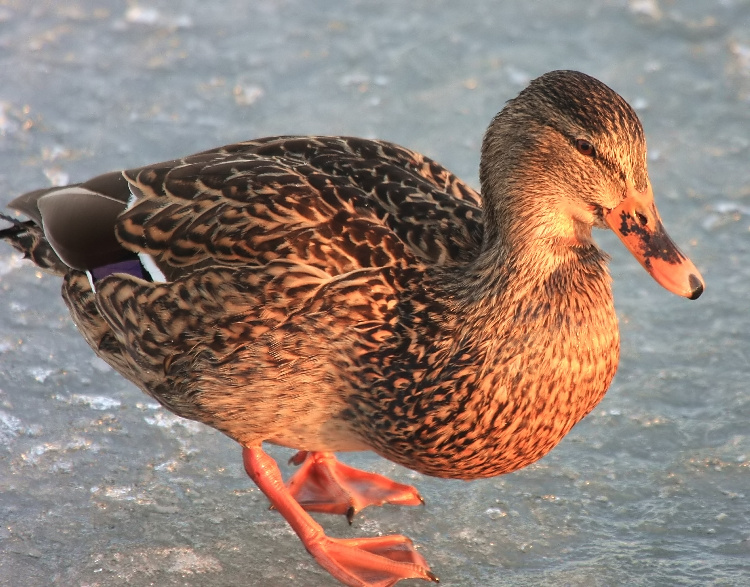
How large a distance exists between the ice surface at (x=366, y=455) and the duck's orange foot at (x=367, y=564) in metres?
0.09

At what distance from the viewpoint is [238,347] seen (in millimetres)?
3551

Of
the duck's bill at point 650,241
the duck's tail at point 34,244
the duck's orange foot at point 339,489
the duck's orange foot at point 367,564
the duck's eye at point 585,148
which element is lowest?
the duck's orange foot at point 339,489

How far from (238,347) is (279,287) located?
25 cm

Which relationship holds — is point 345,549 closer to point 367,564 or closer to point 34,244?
point 367,564

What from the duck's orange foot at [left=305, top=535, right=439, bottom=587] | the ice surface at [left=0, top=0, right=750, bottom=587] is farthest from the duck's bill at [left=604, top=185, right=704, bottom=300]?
the duck's orange foot at [left=305, top=535, right=439, bottom=587]

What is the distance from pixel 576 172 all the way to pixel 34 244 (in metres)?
2.16

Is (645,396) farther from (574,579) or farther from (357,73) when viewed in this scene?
(357,73)

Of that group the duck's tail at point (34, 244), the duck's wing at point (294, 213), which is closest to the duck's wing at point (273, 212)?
the duck's wing at point (294, 213)

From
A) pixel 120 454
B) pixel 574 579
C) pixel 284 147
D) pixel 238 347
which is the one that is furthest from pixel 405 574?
pixel 284 147

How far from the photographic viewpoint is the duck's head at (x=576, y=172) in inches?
127

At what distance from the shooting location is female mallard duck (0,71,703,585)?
3.36 metres

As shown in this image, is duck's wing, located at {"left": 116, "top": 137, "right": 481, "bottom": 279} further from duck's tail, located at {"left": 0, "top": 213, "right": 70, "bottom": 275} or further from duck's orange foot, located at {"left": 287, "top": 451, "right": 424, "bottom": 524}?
duck's orange foot, located at {"left": 287, "top": 451, "right": 424, "bottom": 524}

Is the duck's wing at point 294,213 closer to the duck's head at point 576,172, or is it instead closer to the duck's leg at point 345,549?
the duck's head at point 576,172

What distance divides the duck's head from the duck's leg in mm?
1203
